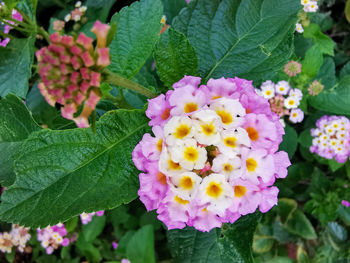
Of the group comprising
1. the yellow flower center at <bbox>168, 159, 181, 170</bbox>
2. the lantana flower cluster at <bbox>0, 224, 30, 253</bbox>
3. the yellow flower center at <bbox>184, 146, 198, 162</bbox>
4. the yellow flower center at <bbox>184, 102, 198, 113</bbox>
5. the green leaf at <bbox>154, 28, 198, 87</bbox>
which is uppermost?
the green leaf at <bbox>154, 28, 198, 87</bbox>

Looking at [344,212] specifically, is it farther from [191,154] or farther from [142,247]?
[191,154]

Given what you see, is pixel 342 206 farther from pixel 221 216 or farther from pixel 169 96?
pixel 169 96

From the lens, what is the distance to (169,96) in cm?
80

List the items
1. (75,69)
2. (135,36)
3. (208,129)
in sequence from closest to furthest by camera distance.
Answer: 1. (75,69)
2. (208,129)
3. (135,36)

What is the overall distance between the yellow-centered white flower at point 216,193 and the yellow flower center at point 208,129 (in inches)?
3.5

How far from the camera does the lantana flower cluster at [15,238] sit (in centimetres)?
201

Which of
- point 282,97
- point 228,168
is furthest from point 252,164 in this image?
point 282,97

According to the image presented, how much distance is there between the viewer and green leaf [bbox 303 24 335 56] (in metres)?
1.60

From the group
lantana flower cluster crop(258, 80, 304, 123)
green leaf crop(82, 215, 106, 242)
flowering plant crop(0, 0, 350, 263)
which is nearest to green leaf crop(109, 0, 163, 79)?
flowering plant crop(0, 0, 350, 263)

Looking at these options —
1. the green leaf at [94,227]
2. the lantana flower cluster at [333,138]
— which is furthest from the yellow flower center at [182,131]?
the green leaf at [94,227]

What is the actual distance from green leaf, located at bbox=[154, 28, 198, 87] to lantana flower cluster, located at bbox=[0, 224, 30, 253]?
156cm

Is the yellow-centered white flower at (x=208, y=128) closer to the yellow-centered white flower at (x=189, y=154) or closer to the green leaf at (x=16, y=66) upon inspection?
the yellow-centered white flower at (x=189, y=154)

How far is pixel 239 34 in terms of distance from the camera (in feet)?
3.20

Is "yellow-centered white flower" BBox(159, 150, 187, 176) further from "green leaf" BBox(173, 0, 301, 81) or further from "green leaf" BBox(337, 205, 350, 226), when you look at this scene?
"green leaf" BBox(337, 205, 350, 226)
